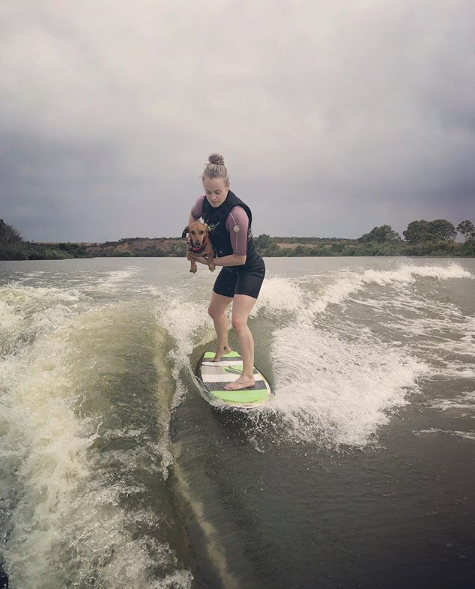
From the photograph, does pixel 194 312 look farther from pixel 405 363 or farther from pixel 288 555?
pixel 288 555

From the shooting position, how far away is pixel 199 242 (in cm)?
428

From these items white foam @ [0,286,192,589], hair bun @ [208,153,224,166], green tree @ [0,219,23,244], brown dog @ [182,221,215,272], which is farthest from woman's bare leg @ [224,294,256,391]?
green tree @ [0,219,23,244]

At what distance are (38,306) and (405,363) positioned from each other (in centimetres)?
813

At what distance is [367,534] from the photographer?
7.25ft

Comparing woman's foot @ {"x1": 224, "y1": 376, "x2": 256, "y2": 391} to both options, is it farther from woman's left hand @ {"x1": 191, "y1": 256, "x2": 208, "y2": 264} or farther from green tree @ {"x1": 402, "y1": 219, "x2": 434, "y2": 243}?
green tree @ {"x1": 402, "y1": 219, "x2": 434, "y2": 243}

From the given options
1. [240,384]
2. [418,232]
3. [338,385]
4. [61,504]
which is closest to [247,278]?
[240,384]

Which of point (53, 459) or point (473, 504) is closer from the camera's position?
point (473, 504)

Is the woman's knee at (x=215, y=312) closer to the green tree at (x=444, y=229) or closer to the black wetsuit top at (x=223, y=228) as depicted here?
the black wetsuit top at (x=223, y=228)

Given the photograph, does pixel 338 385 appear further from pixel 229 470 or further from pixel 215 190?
pixel 215 190

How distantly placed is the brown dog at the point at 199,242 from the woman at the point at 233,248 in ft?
0.25

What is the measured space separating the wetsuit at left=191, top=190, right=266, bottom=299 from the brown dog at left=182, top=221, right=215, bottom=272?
100 millimetres

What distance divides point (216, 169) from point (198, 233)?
0.79m

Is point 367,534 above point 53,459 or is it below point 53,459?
below

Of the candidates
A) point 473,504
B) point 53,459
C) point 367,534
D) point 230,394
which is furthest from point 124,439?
point 473,504
